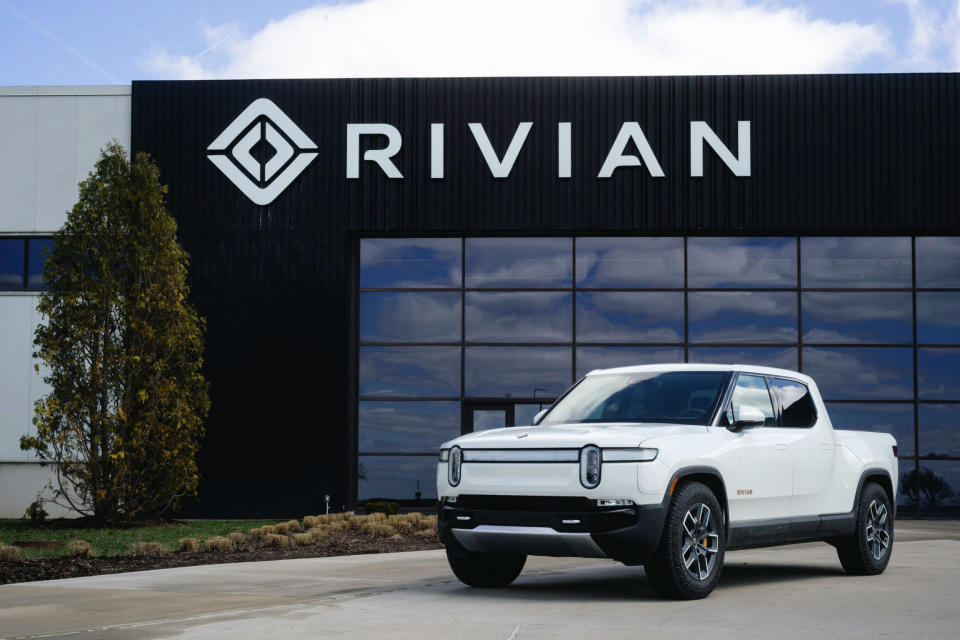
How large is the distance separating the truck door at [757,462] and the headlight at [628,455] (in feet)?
3.18

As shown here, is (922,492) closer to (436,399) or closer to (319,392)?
(436,399)

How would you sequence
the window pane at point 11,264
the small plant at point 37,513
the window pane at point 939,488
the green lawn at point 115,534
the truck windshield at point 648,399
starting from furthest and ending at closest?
the window pane at point 11,264 < the window pane at point 939,488 < the small plant at point 37,513 < the green lawn at point 115,534 < the truck windshield at point 648,399

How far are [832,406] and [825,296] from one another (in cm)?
234

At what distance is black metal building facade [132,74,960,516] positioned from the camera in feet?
82.2

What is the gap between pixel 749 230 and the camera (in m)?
25.3

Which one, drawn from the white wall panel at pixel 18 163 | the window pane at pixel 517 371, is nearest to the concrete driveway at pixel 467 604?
the window pane at pixel 517 371

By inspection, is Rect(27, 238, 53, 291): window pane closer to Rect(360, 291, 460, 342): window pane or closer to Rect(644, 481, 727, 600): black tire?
Rect(360, 291, 460, 342): window pane

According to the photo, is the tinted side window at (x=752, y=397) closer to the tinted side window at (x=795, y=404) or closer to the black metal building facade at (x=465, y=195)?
the tinted side window at (x=795, y=404)

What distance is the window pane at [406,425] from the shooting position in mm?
25547

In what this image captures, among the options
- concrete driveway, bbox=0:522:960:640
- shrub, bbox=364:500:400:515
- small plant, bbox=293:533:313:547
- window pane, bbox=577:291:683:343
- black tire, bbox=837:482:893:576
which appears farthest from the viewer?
window pane, bbox=577:291:683:343

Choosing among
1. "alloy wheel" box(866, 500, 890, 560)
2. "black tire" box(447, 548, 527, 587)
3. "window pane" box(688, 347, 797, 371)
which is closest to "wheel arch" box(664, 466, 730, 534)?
"black tire" box(447, 548, 527, 587)

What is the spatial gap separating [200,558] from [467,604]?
5548 mm

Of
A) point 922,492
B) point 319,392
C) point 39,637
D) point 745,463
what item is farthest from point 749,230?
point 39,637

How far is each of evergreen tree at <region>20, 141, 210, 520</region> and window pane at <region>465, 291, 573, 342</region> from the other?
20.2 ft
